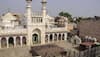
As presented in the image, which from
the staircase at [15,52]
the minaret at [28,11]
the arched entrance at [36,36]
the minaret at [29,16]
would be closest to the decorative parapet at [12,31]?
the minaret at [29,16]

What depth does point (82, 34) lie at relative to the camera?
1344 inches

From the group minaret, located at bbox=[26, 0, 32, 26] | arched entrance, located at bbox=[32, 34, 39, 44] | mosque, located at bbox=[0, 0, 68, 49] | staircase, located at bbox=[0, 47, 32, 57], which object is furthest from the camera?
arched entrance, located at bbox=[32, 34, 39, 44]

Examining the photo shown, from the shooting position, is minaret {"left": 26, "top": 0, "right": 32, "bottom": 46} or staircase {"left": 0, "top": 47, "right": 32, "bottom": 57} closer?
staircase {"left": 0, "top": 47, "right": 32, "bottom": 57}

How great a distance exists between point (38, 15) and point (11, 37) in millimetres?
6030

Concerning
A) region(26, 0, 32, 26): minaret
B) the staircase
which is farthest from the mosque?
the staircase

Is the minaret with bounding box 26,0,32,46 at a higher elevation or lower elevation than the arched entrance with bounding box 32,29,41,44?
higher

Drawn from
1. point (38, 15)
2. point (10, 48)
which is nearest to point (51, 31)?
point (38, 15)

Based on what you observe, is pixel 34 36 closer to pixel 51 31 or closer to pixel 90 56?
pixel 51 31

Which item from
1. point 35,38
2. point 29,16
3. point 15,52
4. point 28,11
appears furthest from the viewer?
point 35,38

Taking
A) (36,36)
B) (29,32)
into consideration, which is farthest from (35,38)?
(29,32)

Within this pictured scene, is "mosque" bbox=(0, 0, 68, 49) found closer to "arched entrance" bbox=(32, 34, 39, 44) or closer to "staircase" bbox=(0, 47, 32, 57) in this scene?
"arched entrance" bbox=(32, 34, 39, 44)

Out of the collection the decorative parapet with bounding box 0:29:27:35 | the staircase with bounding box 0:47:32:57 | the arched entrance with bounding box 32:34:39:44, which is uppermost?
the decorative parapet with bounding box 0:29:27:35

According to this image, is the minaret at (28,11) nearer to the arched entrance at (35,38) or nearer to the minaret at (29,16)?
the minaret at (29,16)

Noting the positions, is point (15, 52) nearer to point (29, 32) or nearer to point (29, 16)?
point (29, 32)
